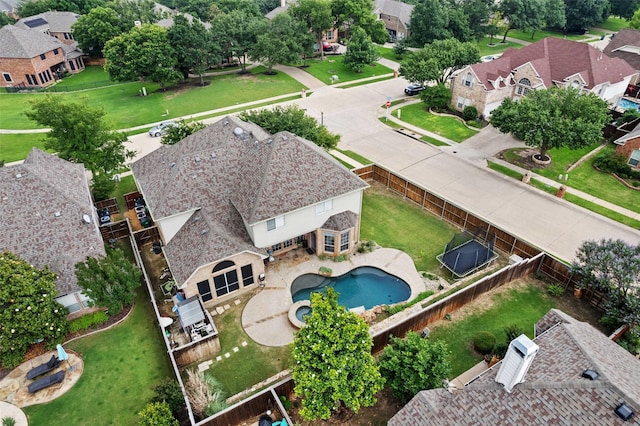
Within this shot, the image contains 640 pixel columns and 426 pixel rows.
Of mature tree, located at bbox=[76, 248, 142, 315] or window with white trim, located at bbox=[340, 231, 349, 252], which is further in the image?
window with white trim, located at bbox=[340, 231, 349, 252]

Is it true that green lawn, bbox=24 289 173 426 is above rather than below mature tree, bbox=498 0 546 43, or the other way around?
→ below

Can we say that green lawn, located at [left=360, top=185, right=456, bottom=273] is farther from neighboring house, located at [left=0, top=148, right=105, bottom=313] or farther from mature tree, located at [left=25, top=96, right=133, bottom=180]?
mature tree, located at [left=25, top=96, right=133, bottom=180]

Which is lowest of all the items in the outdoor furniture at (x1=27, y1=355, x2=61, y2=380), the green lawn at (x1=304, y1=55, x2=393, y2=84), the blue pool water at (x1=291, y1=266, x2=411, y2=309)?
the blue pool water at (x1=291, y1=266, x2=411, y2=309)

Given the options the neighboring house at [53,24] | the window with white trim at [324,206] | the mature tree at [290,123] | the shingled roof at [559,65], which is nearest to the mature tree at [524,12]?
the shingled roof at [559,65]

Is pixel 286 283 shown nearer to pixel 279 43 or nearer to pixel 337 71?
pixel 279 43

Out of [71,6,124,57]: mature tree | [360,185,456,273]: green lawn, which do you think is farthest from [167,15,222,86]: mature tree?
[360,185,456,273]: green lawn

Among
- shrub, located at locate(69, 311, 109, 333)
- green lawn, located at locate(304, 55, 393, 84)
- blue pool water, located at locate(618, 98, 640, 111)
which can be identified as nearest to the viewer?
shrub, located at locate(69, 311, 109, 333)

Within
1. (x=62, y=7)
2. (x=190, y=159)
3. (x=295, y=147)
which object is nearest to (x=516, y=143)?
(x=295, y=147)
